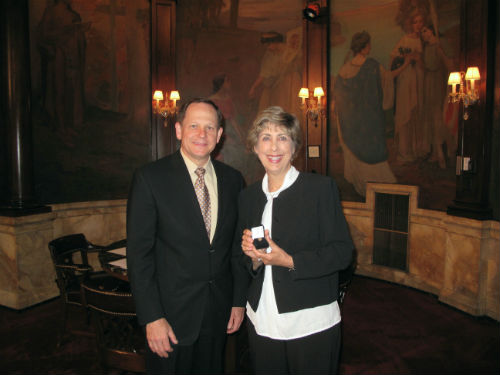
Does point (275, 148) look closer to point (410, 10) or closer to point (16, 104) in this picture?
point (16, 104)

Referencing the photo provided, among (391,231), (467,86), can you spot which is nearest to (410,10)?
(467,86)

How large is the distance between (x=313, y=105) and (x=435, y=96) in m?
2.13

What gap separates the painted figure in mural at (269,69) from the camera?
7.46 meters

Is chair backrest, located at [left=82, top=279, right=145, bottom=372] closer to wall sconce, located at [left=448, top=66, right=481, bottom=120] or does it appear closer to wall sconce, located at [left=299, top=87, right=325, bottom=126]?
wall sconce, located at [left=448, top=66, right=481, bottom=120]

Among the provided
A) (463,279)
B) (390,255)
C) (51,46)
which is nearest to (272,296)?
(463,279)

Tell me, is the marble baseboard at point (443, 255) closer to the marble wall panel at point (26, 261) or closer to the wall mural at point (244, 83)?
the wall mural at point (244, 83)

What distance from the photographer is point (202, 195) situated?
1938 millimetres

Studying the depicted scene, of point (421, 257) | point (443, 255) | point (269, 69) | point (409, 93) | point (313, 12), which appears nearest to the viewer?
point (443, 255)

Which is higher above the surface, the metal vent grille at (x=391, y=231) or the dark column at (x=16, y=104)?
the dark column at (x=16, y=104)

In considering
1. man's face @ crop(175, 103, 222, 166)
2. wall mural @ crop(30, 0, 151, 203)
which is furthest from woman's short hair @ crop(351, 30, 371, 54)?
man's face @ crop(175, 103, 222, 166)

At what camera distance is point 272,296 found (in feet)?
5.74

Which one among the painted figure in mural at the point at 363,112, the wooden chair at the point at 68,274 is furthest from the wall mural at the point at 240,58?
the wooden chair at the point at 68,274

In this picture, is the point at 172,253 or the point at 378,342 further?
the point at 378,342

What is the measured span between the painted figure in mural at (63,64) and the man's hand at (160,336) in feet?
17.4
